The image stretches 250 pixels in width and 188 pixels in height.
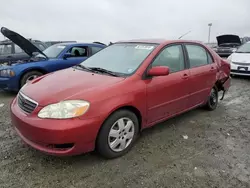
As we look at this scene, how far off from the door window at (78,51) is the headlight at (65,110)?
4.58 metres

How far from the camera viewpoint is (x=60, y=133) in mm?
2541

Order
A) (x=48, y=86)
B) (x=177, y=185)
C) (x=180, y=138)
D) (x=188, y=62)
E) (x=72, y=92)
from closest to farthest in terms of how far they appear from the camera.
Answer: (x=177, y=185) → (x=72, y=92) → (x=48, y=86) → (x=180, y=138) → (x=188, y=62)

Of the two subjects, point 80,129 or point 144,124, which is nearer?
point 80,129

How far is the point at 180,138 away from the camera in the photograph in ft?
12.2

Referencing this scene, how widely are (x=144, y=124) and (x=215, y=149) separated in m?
1.08

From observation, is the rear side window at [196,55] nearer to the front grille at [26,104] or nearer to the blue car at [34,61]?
the front grille at [26,104]

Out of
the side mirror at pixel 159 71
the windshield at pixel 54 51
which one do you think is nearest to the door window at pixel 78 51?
the windshield at pixel 54 51

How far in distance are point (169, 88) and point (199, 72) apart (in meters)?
0.95

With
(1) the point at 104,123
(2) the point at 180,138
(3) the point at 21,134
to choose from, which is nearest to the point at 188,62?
(2) the point at 180,138

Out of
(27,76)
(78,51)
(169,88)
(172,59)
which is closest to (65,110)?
(169,88)

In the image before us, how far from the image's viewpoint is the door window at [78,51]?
278 inches

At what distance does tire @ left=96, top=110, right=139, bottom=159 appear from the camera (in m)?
2.86

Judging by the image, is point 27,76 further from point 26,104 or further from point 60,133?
point 60,133

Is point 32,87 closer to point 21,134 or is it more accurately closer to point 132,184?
point 21,134
